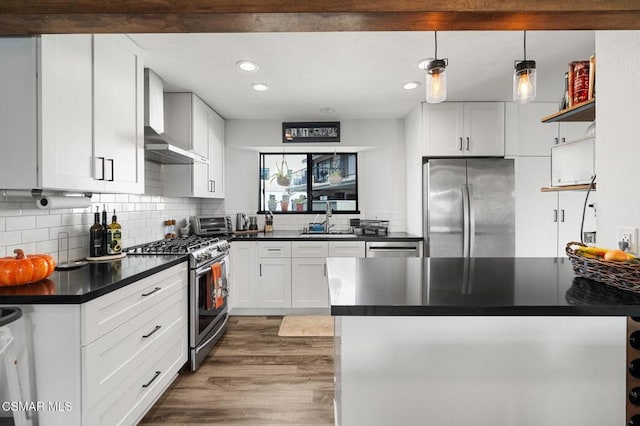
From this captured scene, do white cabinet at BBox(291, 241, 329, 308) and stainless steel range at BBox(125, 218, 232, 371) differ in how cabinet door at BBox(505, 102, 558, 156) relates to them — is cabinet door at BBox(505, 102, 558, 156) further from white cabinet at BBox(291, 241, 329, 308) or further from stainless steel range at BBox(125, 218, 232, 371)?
stainless steel range at BBox(125, 218, 232, 371)

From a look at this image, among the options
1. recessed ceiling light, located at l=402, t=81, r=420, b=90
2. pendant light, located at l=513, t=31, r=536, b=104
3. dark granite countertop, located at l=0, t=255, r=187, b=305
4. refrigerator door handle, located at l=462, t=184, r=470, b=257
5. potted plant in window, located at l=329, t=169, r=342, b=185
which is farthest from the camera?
potted plant in window, located at l=329, t=169, r=342, b=185

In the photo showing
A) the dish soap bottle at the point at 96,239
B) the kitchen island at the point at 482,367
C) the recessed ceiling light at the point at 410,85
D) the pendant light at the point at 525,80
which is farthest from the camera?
the recessed ceiling light at the point at 410,85

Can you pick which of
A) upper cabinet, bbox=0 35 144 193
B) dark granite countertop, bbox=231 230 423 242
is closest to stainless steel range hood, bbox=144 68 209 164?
upper cabinet, bbox=0 35 144 193

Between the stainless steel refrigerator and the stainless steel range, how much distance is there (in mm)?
2169

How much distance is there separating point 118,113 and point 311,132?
244cm

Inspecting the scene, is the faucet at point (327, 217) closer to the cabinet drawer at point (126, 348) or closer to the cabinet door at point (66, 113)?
the cabinet drawer at point (126, 348)

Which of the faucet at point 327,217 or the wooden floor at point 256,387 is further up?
the faucet at point 327,217

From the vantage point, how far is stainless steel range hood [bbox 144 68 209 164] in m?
2.58

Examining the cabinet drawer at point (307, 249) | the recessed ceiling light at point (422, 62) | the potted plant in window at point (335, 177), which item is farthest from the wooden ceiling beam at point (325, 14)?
the potted plant in window at point (335, 177)

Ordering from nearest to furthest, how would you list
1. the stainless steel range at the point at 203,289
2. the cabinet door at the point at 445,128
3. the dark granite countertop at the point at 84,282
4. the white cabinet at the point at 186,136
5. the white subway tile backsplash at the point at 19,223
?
the dark granite countertop at the point at 84,282
the white subway tile backsplash at the point at 19,223
the stainless steel range at the point at 203,289
the white cabinet at the point at 186,136
the cabinet door at the point at 445,128

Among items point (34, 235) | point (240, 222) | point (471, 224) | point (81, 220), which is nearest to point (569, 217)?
point (471, 224)

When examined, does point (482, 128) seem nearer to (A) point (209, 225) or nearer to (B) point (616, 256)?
(B) point (616, 256)

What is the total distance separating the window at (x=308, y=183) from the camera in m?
4.63

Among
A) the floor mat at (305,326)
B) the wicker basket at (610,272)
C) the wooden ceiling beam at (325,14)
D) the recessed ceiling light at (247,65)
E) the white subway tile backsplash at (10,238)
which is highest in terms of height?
the recessed ceiling light at (247,65)
